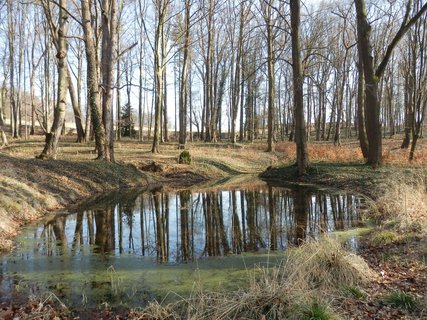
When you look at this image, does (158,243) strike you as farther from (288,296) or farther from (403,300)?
(403,300)

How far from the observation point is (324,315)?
4.22m

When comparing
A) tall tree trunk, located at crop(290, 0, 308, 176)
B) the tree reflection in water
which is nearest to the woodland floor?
the tree reflection in water

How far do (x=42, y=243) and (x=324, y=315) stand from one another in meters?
6.13

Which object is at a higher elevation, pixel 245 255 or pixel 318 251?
pixel 318 251

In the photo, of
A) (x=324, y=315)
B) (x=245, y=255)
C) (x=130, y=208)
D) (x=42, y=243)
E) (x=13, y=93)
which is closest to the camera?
(x=324, y=315)

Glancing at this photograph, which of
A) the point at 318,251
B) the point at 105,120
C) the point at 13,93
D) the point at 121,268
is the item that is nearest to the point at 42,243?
the point at 121,268

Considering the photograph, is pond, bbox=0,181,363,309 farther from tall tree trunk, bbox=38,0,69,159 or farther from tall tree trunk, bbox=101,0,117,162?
tall tree trunk, bbox=101,0,117,162

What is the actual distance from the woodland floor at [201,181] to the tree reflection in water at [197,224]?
1.12 meters

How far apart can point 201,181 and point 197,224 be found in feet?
31.9

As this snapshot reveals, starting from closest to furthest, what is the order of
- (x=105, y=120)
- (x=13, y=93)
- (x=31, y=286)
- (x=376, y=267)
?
(x=31, y=286)
(x=376, y=267)
(x=105, y=120)
(x=13, y=93)

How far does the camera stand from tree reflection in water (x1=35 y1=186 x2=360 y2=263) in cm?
786

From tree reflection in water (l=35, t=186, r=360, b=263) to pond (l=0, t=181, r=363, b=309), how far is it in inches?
0.8

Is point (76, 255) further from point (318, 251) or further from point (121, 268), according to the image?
point (318, 251)

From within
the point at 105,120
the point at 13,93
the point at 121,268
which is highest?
the point at 13,93
